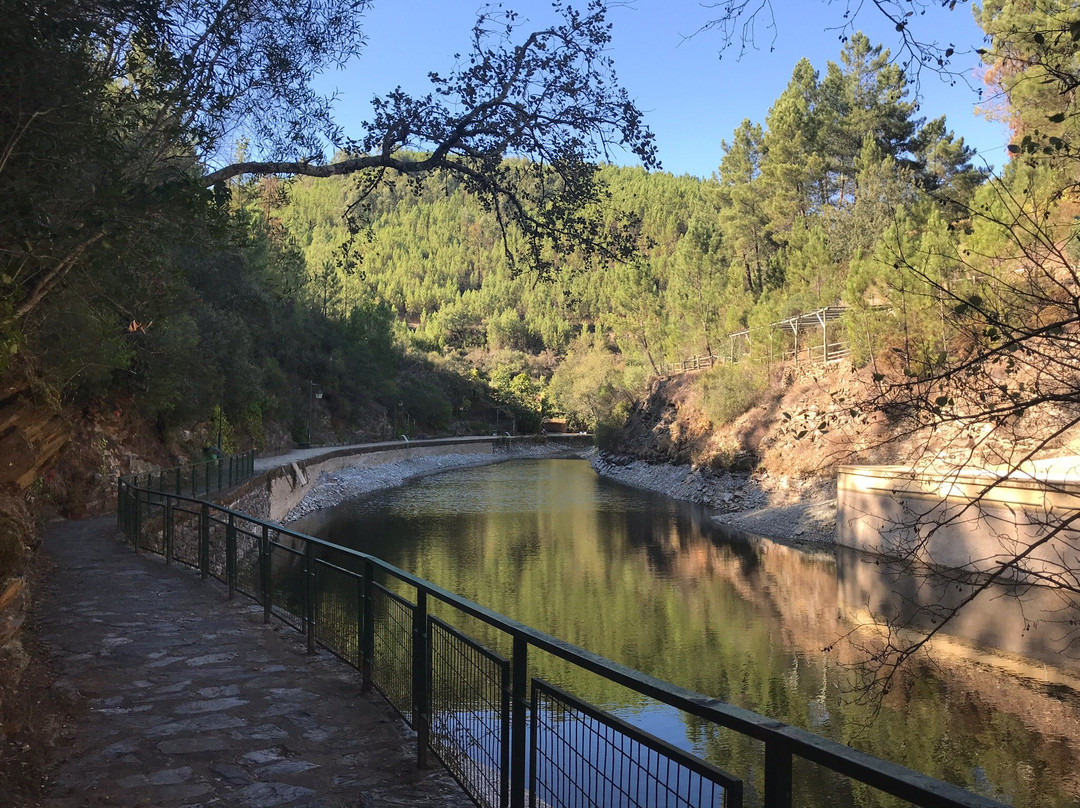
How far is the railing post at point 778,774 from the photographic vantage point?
190cm

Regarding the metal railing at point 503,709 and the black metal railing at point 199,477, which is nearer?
the metal railing at point 503,709

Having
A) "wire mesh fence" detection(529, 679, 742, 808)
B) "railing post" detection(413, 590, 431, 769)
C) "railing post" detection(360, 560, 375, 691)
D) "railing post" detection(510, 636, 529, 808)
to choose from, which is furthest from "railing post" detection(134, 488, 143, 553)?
"railing post" detection(510, 636, 529, 808)

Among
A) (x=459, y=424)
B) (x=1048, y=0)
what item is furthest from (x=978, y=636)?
(x=459, y=424)

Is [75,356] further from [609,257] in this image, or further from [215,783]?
[215,783]

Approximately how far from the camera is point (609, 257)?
785 centimetres

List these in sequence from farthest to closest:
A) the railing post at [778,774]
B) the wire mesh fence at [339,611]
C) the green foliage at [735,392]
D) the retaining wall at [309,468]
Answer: the green foliage at [735,392]
the retaining wall at [309,468]
the wire mesh fence at [339,611]
the railing post at [778,774]

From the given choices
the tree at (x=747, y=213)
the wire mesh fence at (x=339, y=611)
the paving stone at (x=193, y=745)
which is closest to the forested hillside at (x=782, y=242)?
the tree at (x=747, y=213)

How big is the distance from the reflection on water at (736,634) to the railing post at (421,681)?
4558 mm

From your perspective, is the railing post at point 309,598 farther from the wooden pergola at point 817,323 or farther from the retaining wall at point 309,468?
the wooden pergola at point 817,323

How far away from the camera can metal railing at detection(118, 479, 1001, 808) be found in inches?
75.2

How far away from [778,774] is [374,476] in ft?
129

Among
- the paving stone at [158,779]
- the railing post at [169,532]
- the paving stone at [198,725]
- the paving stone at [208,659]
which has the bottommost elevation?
the paving stone at [208,659]

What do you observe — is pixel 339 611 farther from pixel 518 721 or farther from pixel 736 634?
pixel 736 634

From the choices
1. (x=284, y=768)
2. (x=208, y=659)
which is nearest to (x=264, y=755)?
(x=284, y=768)
